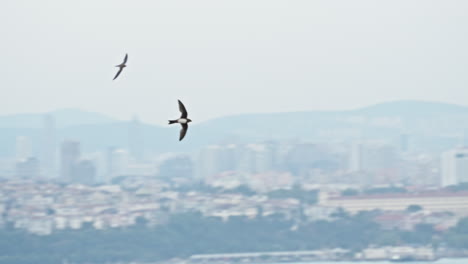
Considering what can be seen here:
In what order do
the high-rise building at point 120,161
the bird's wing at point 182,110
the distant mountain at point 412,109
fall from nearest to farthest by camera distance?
the bird's wing at point 182,110, the high-rise building at point 120,161, the distant mountain at point 412,109

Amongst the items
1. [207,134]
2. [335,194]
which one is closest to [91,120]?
[207,134]

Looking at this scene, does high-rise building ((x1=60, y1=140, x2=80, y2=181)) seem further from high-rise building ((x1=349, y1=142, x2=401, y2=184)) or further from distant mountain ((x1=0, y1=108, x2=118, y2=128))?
distant mountain ((x1=0, y1=108, x2=118, y2=128))

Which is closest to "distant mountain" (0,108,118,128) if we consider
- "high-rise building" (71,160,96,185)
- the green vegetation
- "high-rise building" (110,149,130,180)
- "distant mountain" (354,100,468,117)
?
"high-rise building" (110,149,130,180)

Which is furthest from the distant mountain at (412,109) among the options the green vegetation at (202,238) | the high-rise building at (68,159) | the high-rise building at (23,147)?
the green vegetation at (202,238)

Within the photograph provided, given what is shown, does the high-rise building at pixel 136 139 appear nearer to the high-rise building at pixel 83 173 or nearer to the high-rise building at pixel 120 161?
the high-rise building at pixel 120 161

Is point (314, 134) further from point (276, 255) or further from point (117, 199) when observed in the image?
point (276, 255)

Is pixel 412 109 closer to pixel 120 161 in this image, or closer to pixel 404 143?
pixel 404 143
